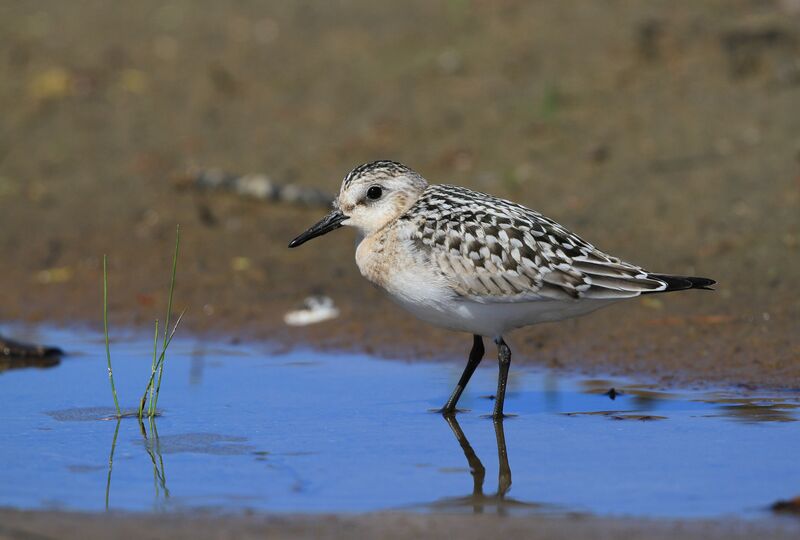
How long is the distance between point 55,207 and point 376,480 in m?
7.82

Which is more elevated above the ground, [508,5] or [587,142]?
[508,5]

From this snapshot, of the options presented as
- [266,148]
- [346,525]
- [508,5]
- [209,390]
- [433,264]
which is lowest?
[346,525]

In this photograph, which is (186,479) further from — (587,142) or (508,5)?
(508,5)

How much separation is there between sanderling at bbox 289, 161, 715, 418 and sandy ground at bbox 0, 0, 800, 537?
3.90ft

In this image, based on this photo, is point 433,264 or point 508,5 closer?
point 433,264

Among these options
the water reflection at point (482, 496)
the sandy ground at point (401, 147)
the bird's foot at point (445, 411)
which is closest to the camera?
the water reflection at point (482, 496)

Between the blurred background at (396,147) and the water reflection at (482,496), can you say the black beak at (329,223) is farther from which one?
the water reflection at (482,496)

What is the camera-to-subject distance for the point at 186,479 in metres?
6.48

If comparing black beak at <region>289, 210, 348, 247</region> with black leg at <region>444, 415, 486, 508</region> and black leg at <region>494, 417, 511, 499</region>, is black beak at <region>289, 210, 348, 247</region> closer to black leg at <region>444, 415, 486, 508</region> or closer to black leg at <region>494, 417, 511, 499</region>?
black leg at <region>444, 415, 486, 508</region>

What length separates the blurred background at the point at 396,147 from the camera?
10227 mm

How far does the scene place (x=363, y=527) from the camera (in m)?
5.52

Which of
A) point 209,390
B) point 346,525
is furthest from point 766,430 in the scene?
point 209,390

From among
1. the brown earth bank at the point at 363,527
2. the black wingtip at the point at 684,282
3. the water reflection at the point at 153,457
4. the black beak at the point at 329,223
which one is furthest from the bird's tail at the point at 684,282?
the water reflection at the point at 153,457

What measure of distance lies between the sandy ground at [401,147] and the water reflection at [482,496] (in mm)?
2154
